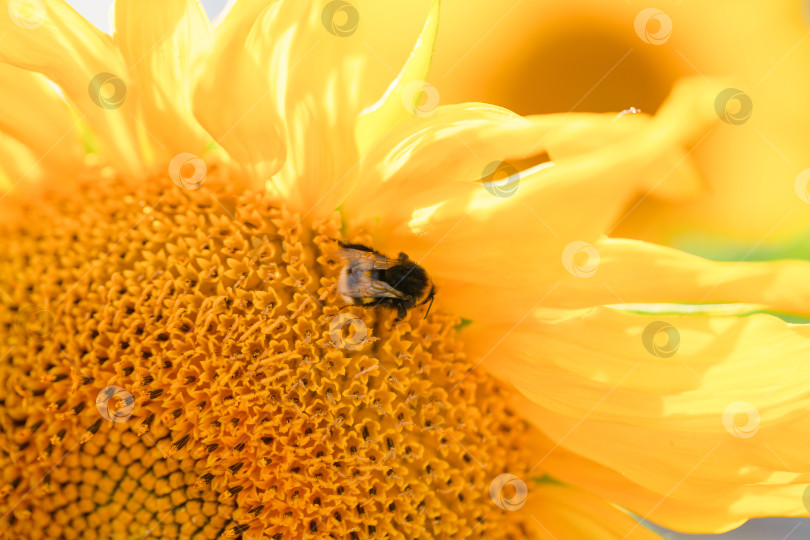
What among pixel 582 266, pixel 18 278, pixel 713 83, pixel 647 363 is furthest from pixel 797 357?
pixel 18 278

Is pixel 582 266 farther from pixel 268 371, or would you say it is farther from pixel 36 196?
pixel 36 196


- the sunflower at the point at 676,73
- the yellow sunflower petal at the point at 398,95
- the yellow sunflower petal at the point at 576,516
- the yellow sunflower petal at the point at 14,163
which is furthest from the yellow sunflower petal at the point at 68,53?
the yellow sunflower petal at the point at 576,516

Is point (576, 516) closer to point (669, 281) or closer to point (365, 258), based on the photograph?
point (669, 281)

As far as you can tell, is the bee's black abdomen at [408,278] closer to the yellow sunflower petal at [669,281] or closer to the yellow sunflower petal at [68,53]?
the yellow sunflower petal at [669,281]

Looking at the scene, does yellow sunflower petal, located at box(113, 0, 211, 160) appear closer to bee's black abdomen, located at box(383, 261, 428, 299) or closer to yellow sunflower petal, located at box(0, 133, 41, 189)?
yellow sunflower petal, located at box(0, 133, 41, 189)

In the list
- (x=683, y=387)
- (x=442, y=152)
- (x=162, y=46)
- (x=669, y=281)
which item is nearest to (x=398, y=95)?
(x=442, y=152)

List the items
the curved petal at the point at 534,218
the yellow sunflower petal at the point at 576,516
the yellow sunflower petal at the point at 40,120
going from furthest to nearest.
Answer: the yellow sunflower petal at the point at 576,516 → the yellow sunflower petal at the point at 40,120 → the curved petal at the point at 534,218
